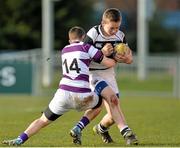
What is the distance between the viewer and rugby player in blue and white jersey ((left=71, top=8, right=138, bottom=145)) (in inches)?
465

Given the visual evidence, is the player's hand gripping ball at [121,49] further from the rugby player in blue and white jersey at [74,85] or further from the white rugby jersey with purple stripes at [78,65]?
the white rugby jersey with purple stripes at [78,65]

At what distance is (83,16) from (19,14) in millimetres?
6229

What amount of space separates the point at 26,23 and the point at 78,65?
4303cm

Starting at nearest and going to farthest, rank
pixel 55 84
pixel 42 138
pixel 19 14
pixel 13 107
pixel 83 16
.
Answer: pixel 42 138
pixel 13 107
pixel 55 84
pixel 19 14
pixel 83 16

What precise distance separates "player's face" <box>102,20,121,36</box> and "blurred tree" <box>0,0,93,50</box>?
4086 centimetres

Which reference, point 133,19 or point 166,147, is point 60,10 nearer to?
point 133,19

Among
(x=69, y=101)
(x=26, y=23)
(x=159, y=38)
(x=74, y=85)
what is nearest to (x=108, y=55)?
(x=74, y=85)

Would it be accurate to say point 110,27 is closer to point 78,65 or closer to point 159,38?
point 78,65

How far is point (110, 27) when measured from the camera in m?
11.9

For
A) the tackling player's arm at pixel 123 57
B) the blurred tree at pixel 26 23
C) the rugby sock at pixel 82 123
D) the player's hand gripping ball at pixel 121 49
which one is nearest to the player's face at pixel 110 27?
the player's hand gripping ball at pixel 121 49

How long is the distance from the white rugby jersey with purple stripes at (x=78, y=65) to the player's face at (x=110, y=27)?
1.44 ft

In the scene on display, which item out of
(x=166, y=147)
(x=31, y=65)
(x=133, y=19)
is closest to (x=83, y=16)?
(x=133, y=19)

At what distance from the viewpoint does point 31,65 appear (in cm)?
2825

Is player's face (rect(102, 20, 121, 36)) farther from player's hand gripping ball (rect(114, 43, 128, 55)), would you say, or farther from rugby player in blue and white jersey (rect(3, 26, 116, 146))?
rugby player in blue and white jersey (rect(3, 26, 116, 146))
